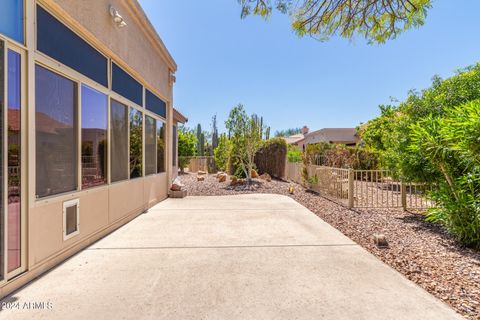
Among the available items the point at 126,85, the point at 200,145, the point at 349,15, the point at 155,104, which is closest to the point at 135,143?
the point at 126,85

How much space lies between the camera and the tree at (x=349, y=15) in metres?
5.24

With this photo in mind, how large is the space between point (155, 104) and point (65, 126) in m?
4.29

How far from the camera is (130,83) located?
580 centimetres

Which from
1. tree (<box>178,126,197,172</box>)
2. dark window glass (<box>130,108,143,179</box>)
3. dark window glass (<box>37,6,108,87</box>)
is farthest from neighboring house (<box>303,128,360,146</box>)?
dark window glass (<box>37,6,108,87</box>)

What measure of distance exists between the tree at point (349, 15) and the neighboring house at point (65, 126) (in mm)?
2926

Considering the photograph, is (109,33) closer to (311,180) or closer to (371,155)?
(311,180)

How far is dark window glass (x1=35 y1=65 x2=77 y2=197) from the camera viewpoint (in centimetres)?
310

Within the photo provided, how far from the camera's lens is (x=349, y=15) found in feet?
18.3

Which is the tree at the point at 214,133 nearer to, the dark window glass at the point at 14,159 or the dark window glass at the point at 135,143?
the dark window glass at the point at 135,143

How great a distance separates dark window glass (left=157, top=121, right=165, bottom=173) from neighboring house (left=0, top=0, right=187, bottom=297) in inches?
64.9

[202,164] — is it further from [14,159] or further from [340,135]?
[14,159]

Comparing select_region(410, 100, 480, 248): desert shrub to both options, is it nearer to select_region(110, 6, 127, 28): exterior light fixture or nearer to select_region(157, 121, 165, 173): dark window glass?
select_region(110, 6, 127, 28): exterior light fixture

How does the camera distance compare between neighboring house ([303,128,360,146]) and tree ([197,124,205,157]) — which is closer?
neighboring house ([303,128,360,146])

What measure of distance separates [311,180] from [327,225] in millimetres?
5132
